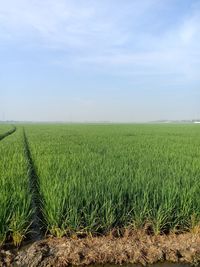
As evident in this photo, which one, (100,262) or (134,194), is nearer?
(100,262)

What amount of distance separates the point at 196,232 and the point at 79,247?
64.8 inches

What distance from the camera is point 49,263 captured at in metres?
3.63

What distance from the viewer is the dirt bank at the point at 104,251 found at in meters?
3.68

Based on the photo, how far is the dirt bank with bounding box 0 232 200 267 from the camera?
368cm

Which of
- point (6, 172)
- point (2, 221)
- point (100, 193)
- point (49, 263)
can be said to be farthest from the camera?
point (6, 172)

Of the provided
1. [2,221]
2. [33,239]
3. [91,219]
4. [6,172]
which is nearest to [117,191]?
[91,219]

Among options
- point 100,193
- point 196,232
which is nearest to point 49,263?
point 100,193

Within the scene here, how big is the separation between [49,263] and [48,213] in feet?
2.54

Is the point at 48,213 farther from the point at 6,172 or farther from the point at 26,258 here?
the point at 6,172

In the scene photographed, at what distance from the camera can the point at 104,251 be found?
3.78 metres

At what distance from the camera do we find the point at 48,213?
427cm

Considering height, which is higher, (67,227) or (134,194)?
(134,194)

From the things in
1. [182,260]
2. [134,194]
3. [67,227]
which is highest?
[134,194]

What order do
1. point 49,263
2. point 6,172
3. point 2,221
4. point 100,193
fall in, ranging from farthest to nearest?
1. point 6,172
2. point 100,193
3. point 2,221
4. point 49,263
